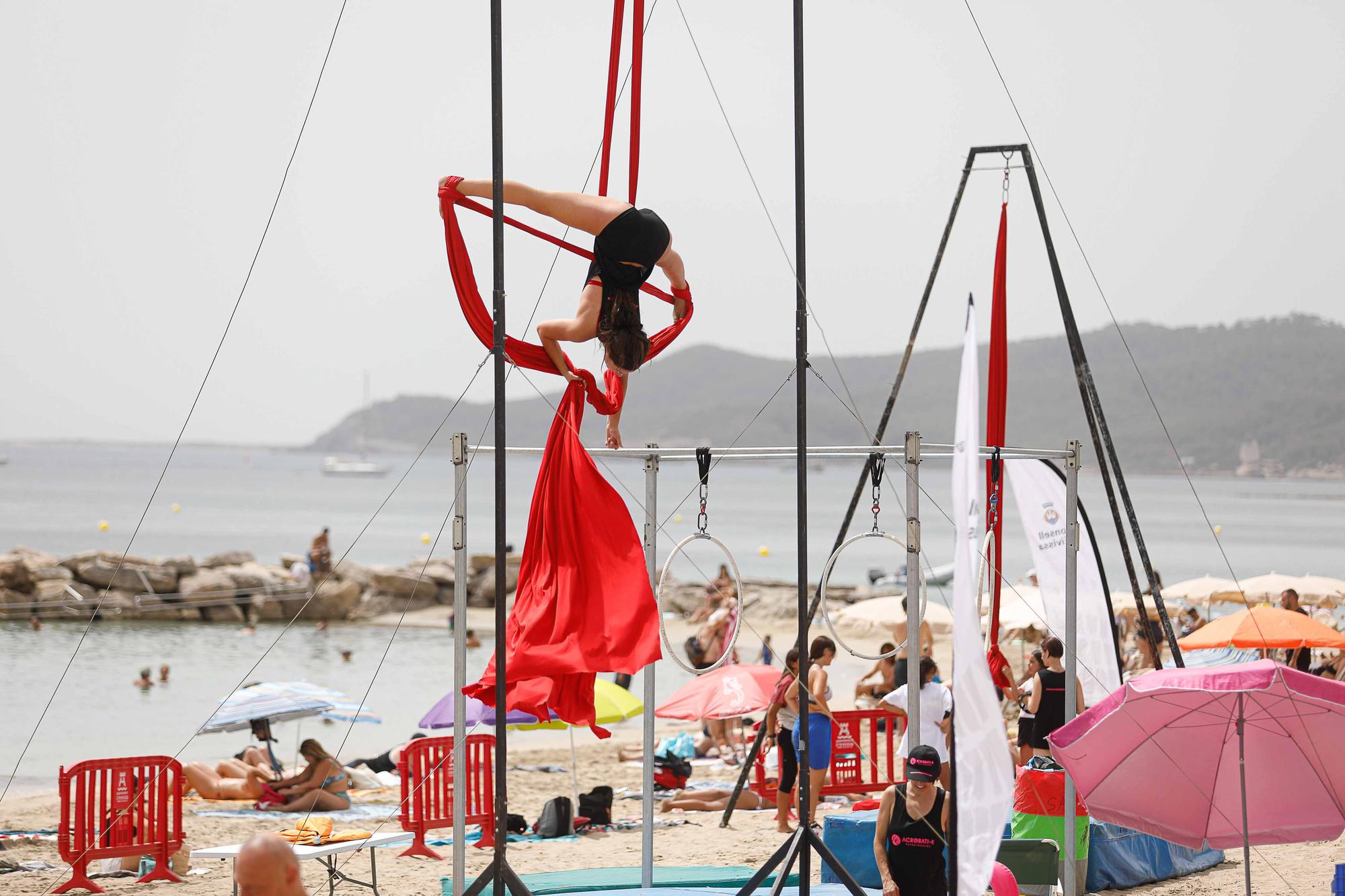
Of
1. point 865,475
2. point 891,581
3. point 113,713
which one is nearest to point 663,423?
point 891,581

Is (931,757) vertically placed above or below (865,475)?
below

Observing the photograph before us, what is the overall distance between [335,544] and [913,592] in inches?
2095

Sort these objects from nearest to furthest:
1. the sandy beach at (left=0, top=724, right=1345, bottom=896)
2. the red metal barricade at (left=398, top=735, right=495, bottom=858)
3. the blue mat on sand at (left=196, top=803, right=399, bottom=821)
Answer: the sandy beach at (left=0, top=724, right=1345, bottom=896)
the red metal barricade at (left=398, top=735, right=495, bottom=858)
the blue mat on sand at (left=196, top=803, right=399, bottom=821)

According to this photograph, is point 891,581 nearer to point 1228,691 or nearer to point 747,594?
point 747,594

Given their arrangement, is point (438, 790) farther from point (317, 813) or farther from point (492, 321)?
point (492, 321)

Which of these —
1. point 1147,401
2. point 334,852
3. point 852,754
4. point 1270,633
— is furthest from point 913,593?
point 1147,401

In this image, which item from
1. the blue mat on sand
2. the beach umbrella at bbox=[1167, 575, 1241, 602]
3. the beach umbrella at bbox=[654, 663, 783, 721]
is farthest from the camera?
the beach umbrella at bbox=[1167, 575, 1241, 602]

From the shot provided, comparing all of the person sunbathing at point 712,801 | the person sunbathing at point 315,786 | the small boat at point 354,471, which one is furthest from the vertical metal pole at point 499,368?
the small boat at point 354,471

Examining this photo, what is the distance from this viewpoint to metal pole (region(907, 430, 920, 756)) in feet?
18.8

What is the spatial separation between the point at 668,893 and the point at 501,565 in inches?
101

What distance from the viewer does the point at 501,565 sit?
5.00 m

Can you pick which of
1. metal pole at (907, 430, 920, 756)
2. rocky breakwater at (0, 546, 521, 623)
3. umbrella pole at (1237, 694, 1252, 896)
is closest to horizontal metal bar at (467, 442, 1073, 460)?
metal pole at (907, 430, 920, 756)

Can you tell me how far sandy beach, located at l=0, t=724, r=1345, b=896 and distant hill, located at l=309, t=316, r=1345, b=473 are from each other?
101361mm

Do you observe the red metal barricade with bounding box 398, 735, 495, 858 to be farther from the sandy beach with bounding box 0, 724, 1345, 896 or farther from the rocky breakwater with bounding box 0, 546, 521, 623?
the rocky breakwater with bounding box 0, 546, 521, 623
